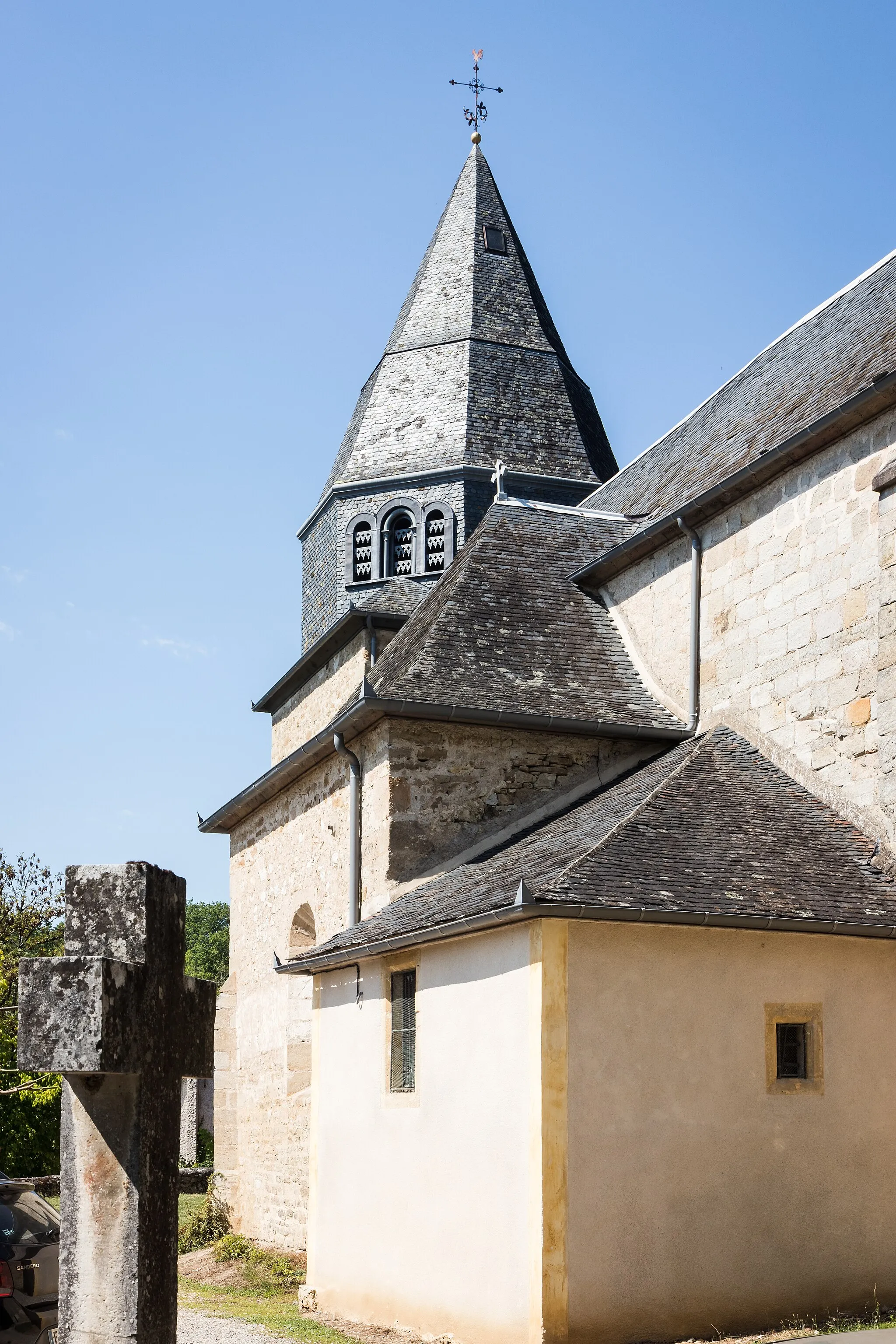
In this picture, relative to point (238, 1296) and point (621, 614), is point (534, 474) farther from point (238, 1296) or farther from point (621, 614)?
point (238, 1296)

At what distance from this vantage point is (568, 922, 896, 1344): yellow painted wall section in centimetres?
820

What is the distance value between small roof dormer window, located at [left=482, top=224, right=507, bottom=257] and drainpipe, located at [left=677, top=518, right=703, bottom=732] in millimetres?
13328

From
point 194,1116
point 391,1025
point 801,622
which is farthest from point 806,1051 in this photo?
point 194,1116

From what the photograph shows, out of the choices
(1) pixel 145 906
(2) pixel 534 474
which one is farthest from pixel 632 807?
(2) pixel 534 474

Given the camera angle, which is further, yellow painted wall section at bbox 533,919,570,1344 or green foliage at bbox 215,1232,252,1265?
green foliage at bbox 215,1232,252,1265

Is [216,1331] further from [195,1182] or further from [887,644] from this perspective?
[195,1182]

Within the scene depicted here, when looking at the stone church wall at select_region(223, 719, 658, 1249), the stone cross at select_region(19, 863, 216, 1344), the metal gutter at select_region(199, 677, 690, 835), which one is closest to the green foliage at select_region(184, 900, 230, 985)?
the stone church wall at select_region(223, 719, 658, 1249)

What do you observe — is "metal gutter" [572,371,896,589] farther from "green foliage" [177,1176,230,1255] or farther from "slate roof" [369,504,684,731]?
"green foliage" [177,1176,230,1255]

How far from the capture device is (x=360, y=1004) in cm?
1088

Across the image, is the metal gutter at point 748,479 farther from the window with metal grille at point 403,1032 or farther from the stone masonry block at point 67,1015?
the stone masonry block at point 67,1015

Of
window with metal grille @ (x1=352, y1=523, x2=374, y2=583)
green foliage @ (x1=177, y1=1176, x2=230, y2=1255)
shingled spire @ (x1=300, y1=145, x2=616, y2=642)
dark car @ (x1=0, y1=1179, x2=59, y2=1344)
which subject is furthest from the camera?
window with metal grille @ (x1=352, y1=523, x2=374, y2=583)

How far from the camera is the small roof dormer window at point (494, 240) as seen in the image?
24406mm

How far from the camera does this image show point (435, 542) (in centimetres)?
2056

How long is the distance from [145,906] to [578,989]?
180 inches
